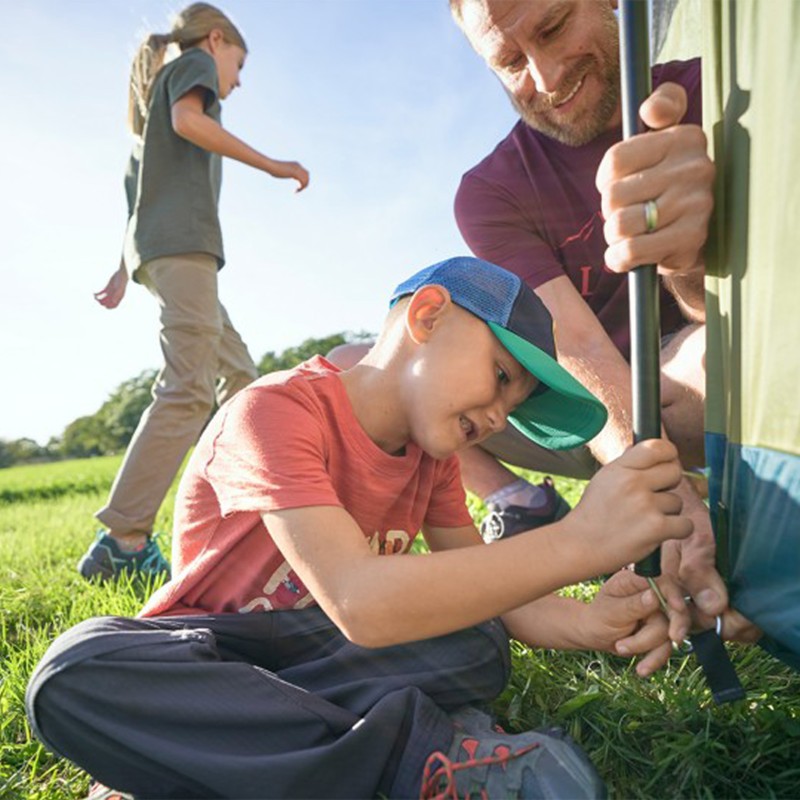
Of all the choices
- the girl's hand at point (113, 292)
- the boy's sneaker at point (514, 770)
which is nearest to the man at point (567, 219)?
the boy's sneaker at point (514, 770)

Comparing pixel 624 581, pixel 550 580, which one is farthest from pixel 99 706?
pixel 624 581

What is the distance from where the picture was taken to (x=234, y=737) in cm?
121

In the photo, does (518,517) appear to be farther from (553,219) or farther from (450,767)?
(450,767)

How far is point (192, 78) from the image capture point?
9.76ft

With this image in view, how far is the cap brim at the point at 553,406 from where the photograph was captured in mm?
1358

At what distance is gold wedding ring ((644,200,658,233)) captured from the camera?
45.3 inches

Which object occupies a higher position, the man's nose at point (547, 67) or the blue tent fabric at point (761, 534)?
the man's nose at point (547, 67)

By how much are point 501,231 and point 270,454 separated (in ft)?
4.08

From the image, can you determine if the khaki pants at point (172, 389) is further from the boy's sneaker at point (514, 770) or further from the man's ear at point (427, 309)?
the boy's sneaker at point (514, 770)

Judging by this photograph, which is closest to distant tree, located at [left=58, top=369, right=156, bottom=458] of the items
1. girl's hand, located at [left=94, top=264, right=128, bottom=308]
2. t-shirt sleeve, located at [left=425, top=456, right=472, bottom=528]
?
girl's hand, located at [left=94, top=264, right=128, bottom=308]

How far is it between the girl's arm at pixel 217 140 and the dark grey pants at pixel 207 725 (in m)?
2.06

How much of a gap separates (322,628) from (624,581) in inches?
21.7

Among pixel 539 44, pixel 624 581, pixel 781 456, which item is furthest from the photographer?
pixel 539 44

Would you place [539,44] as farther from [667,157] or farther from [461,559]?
[461,559]
